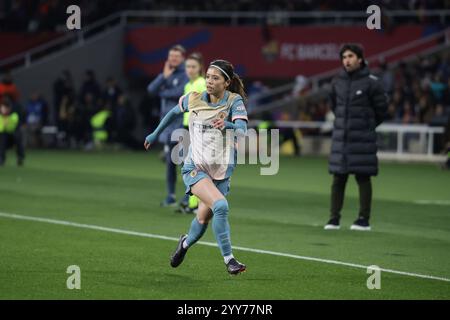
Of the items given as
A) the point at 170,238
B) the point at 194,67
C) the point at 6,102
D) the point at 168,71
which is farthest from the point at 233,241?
the point at 6,102

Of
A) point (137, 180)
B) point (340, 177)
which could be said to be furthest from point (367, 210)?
point (137, 180)

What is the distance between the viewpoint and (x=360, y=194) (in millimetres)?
14289

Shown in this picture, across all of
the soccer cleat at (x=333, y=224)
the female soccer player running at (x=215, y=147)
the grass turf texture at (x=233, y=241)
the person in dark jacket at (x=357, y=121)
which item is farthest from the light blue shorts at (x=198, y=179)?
the soccer cleat at (x=333, y=224)

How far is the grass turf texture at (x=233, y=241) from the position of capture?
31.4ft

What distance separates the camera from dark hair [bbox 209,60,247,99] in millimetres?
10164

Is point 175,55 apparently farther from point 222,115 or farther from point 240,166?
point 240,166

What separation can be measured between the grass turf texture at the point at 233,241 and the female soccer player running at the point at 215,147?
16.3 inches

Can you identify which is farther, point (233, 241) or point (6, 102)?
point (6, 102)

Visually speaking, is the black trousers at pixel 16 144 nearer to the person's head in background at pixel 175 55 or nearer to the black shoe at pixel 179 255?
the person's head in background at pixel 175 55

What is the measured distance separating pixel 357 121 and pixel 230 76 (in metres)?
4.15

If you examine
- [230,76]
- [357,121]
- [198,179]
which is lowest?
[198,179]

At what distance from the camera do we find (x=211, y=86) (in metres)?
10.2

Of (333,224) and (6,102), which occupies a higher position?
(6,102)

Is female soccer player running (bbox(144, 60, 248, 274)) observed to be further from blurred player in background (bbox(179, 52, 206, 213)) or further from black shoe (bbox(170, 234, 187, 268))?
blurred player in background (bbox(179, 52, 206, 213))
